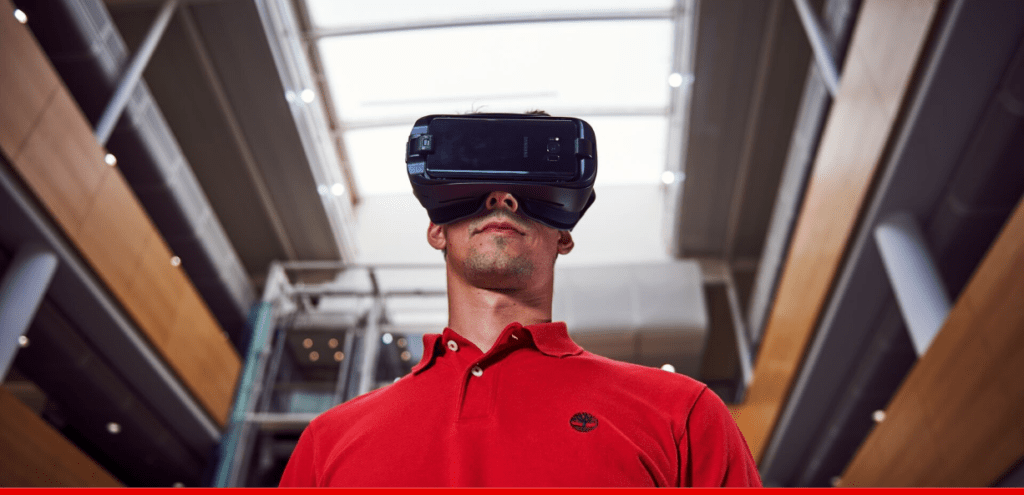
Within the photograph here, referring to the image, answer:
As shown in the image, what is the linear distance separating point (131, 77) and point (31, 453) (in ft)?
16.9

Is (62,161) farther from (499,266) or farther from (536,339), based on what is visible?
(536,339)

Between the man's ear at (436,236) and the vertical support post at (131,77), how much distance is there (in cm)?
834

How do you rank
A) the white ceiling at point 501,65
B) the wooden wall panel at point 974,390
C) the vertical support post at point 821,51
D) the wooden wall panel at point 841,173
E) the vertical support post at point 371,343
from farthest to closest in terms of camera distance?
1. the vertical support post at point 371,343
2. the white ceiling at point 501,65
3. the vertical support post at point 821,51
4. the wooden wall panel at point 841,173
5. the wooden wall panel at point 974,390

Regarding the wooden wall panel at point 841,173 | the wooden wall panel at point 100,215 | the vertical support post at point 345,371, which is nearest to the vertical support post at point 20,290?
the wooden wall panel at point 100,215

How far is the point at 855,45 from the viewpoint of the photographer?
320 inches

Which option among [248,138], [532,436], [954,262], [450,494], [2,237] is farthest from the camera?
[248,138]

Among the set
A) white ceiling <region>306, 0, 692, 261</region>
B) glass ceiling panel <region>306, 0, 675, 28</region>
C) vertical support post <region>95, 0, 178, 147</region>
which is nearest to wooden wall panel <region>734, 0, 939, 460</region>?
white ceiling <region>306, 0, 692, 261</region>

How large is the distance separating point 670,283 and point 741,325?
1.98 metres

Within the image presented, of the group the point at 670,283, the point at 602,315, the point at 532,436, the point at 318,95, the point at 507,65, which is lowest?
the point at 532,436

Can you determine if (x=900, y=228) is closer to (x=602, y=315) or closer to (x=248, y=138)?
(x=602, y=315)

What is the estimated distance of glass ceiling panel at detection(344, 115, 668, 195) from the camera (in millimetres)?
15164

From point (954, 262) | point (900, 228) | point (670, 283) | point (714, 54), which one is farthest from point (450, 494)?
point (670, 283)

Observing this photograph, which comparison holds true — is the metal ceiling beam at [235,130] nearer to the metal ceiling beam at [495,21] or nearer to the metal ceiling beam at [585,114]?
the metal ceiling beam at [495,21]

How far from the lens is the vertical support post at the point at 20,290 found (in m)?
7.59
